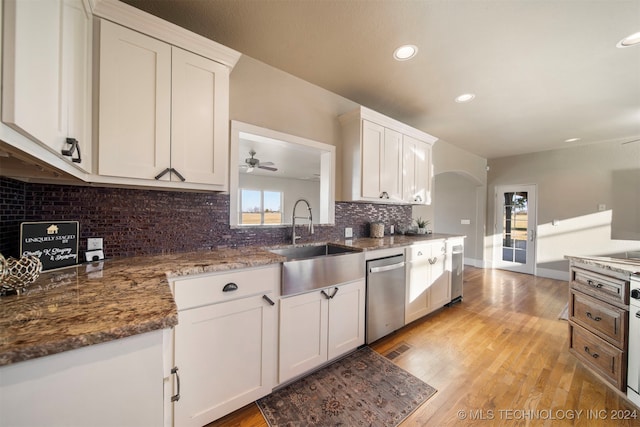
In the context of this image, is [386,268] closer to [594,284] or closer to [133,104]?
[594,284]

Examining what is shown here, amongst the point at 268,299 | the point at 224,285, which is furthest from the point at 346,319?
the point at 224,285

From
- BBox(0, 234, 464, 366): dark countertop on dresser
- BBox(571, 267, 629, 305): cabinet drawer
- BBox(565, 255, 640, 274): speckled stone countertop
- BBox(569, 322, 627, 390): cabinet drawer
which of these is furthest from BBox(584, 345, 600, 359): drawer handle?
BBox(0, 234, 464, 366): dark countertop on dresser

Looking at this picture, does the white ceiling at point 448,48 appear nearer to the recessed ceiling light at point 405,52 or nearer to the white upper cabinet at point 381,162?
the recessed ceiling light at point 405,52

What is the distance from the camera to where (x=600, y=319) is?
175 centimetres

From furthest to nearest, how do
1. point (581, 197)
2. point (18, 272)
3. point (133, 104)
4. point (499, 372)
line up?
point (581, 197) → point (499, 372) → point (133, 104) → point (18, 272)

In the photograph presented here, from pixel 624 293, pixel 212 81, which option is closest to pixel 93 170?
pixel 212 81

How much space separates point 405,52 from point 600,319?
255 cm

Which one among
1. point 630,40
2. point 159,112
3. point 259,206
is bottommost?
point 259,206

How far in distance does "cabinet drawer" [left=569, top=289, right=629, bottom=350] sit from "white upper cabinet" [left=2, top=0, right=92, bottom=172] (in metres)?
3.20

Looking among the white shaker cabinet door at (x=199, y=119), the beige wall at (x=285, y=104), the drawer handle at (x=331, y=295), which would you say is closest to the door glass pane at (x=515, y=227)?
the beige wall at (x=285, y=104)

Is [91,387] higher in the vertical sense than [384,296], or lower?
higher

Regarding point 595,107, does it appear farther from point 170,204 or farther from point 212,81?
point 170,204

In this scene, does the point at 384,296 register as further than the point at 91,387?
Yes

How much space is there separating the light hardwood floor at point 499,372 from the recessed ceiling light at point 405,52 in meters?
2.58
